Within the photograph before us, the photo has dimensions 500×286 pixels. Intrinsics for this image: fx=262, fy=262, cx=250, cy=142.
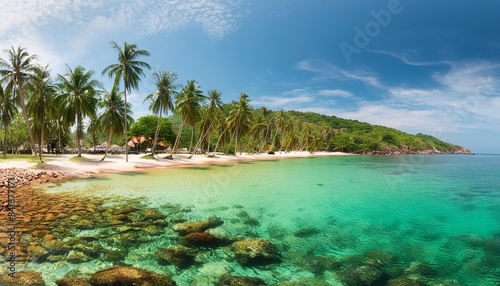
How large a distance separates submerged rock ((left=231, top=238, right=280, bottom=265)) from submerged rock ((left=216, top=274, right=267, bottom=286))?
1002mm

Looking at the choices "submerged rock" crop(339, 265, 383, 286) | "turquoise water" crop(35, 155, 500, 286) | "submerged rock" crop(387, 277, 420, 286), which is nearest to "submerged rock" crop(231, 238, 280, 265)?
"turquoise water" crop(35, 155, 500, 286)

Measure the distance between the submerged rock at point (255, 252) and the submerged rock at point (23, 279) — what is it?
4.91 metres

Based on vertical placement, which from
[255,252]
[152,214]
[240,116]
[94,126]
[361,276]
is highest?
[240,116]

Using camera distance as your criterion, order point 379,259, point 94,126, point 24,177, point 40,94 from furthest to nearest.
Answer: point 94,126
point 40,94
point 24,177
point 379,259

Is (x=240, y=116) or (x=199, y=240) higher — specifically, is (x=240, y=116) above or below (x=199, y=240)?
above

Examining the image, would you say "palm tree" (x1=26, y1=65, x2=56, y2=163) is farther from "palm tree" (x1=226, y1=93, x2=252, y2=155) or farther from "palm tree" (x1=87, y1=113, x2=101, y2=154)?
"palm tree" (x1=226, y1=93, x2=252, y2=155)

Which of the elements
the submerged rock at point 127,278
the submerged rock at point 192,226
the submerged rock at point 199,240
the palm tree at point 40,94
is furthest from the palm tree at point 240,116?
the submerged rock at point 127,278

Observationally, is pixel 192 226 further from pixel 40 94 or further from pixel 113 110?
pixel 113 110

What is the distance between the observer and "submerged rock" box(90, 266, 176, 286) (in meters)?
6.10

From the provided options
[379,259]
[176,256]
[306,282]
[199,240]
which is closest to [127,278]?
[176,256]

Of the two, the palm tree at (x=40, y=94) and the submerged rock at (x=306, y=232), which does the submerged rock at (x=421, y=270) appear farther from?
the palm tree at (x=40, y=94)

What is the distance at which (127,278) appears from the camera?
6.25 m

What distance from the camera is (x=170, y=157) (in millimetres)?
43812

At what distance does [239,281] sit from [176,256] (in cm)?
235
